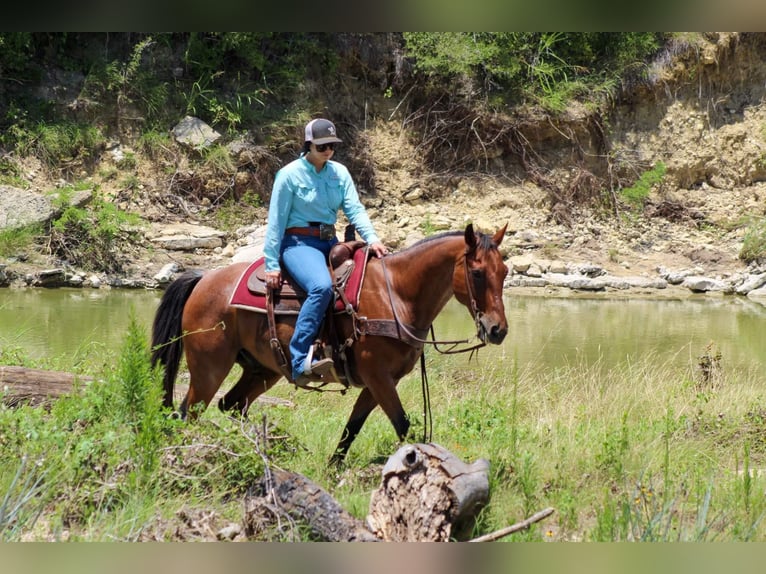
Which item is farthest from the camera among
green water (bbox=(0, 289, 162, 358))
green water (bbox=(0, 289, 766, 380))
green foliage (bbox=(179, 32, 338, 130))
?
green foliage (bbox=(179, 32, 338, 130))

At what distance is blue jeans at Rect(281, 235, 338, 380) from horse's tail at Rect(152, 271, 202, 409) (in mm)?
1128

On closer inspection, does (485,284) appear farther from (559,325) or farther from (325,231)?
(559,325)

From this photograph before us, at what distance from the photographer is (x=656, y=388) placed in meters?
7.84

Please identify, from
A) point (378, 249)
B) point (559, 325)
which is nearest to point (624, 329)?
point (559, 325)

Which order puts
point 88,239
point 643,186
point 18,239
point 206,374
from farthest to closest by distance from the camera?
point 643,186, point 88,239, point 18,239, point 206,374

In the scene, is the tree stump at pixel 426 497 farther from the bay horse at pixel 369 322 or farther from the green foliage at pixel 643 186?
the green foliage at pixel 643 186

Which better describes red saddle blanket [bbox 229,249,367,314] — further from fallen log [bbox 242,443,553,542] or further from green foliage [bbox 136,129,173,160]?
green foliage [bbox 136,129,173,160]

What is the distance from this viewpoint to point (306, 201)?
562cm

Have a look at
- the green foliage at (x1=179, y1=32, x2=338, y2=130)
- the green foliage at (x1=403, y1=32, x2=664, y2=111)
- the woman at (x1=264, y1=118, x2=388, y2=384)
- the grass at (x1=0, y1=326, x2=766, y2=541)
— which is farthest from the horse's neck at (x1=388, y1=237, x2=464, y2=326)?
the green foliage at (x1=403, y1=32, x2=664, y2=111)

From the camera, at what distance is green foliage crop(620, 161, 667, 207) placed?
21453 millimetres

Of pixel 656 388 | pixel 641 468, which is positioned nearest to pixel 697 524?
pixel 641 468

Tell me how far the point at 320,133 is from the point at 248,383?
2104 mm

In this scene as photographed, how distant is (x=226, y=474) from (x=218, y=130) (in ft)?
55.2

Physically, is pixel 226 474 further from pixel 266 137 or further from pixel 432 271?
pixel 266 137
